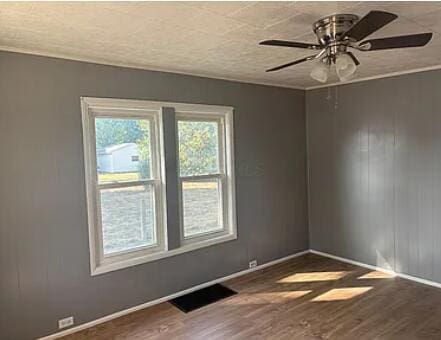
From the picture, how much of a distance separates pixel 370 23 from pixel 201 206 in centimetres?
274

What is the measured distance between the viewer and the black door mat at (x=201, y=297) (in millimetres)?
3545

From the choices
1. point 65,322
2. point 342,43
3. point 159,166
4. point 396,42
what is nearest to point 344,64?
point 342,43

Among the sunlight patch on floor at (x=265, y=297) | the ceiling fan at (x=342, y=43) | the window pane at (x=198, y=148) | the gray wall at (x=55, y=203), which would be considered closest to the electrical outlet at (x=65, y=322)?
the gray wall at (x=55, y=203)

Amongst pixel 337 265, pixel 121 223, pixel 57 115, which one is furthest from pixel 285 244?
pixel 57 115

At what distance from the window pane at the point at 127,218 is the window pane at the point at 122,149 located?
15 cm

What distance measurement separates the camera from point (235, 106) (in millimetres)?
4203

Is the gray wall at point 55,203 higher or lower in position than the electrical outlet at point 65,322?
higher

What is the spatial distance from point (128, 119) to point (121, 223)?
39.9 inches

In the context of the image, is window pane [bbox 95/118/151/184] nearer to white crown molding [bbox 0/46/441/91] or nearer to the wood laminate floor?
white crown molding [bbox 0/46/441/91]

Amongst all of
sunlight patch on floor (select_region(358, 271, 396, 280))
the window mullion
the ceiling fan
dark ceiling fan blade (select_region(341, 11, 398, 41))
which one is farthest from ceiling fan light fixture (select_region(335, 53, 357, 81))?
sunlight patch on floor (select_region(358, 271, 396, 280))

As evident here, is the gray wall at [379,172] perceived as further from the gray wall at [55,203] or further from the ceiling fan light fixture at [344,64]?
the ceiling fan light fixture at [344,64]

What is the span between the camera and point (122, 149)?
3.40m

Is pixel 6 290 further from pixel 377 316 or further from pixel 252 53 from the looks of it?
pixel 377 316

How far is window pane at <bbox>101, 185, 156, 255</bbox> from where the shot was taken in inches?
132
